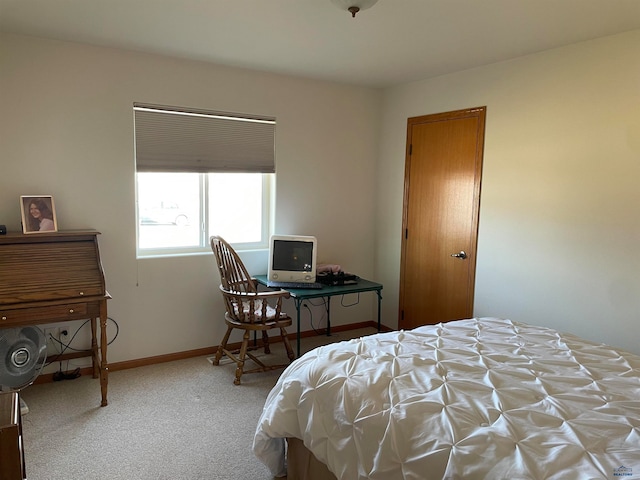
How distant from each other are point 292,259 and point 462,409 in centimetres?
245

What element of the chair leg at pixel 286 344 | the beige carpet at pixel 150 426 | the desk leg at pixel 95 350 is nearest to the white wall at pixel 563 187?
the chair leg at pixel 286 344

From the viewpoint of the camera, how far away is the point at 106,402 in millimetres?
3000

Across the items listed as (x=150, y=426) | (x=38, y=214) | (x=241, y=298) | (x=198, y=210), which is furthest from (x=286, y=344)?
(x=38, y=214)

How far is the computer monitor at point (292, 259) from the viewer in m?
3.85

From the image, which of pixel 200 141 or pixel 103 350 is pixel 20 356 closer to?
pixel 103 350

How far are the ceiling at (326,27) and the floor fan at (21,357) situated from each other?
6.30 ft

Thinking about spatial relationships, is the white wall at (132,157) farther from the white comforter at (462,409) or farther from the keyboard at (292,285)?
the white comforter at (462,409)

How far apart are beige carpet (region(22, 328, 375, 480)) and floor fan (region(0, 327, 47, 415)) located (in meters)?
0.18

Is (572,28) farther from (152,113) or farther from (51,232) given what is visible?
(51,232)

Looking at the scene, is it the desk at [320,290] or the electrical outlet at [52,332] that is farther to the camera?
the desk at [320,290]

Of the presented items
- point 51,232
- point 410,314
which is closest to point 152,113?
point 51,232

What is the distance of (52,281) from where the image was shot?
2.81 meters

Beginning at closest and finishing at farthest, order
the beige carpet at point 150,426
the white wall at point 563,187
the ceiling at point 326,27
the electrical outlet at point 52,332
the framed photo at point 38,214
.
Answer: the beige carpet at point 150,426 < the ceiling at point 326,27 < the white wall at point 563,187 < the framed photo at point 38,214 < the electrical outlet at point 52,332

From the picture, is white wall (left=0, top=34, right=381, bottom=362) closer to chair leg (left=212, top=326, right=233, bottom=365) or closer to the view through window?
the view through window
